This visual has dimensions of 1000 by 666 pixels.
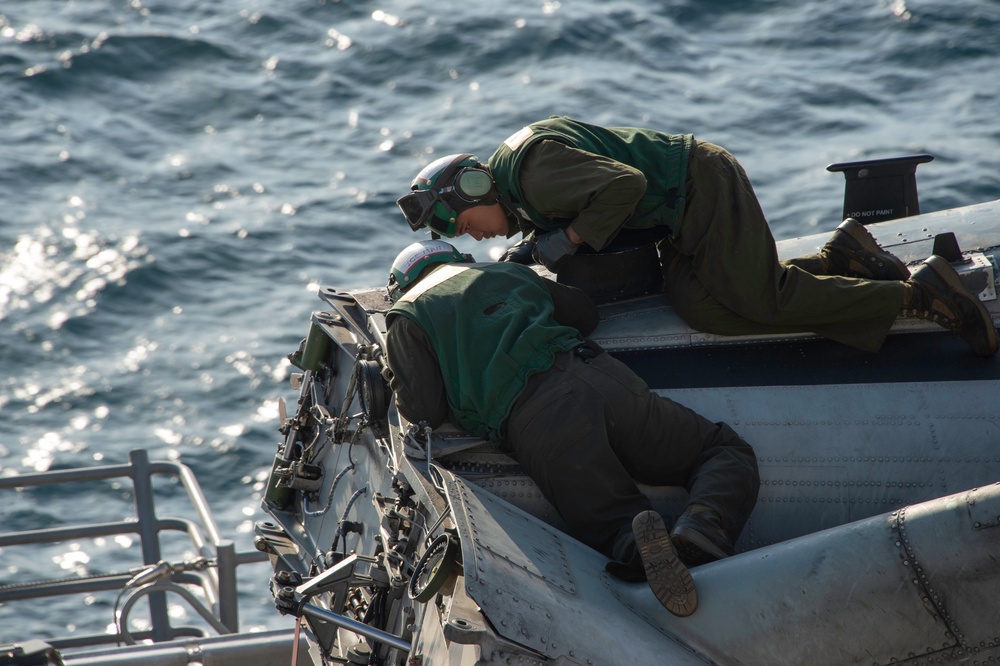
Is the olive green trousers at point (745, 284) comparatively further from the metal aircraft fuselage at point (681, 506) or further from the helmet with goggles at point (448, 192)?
the helmet with goggles at point (448, 192)

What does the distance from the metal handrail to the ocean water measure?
4.31 m

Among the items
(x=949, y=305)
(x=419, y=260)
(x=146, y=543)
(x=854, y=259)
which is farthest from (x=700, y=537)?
(x=146, y=543)

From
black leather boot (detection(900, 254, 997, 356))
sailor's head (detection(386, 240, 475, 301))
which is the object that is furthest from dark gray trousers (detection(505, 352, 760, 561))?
black leather boot (detection(900, 254, 997, 356))

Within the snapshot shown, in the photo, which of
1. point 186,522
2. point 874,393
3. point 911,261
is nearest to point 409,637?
point 874,393

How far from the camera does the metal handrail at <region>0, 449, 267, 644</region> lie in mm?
7391

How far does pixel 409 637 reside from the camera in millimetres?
4855

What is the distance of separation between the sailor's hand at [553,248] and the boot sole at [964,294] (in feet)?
5.34

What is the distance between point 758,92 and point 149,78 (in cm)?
Answer: 1017

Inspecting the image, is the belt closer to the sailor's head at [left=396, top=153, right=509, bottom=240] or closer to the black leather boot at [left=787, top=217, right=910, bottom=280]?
the sailor's head at [left=396, top=153, right=509, bottom=240]

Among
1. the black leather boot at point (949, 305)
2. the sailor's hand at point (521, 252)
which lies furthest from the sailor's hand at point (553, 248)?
the black leather boot at point (949, 305)

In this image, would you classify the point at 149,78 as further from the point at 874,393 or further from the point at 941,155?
the point at 874,393

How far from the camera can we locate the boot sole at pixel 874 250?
219 inches

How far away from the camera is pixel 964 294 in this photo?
A: 5289mm

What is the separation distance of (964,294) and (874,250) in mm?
503
